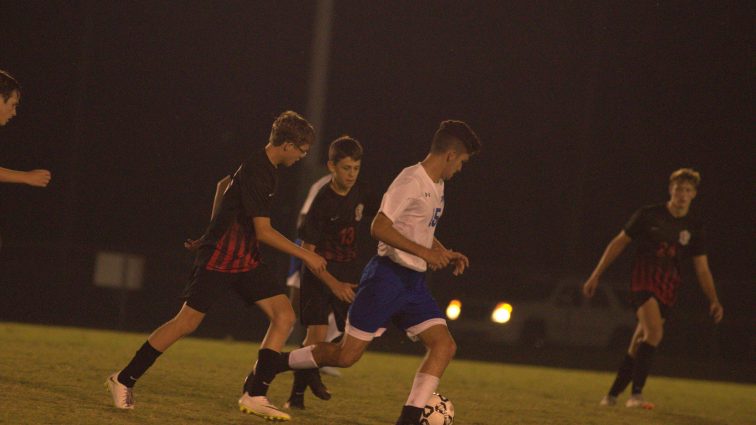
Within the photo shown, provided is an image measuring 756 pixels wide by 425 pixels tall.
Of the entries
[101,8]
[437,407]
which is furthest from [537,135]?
[437,407]

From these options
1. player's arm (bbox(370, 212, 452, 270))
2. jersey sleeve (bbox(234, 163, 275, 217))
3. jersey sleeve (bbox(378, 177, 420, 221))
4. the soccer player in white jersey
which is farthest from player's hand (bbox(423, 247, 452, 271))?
jersey sleeve (bbox(234, 163, 275, 217))

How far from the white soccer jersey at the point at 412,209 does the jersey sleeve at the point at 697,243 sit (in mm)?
4201

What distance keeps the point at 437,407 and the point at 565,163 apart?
26508 millimetres

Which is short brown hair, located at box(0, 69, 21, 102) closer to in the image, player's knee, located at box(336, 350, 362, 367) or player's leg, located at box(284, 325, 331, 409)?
player's knee, located at box(336, 350, 362, 367)

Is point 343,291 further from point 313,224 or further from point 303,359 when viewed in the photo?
point 313,224

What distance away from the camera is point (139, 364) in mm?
6812

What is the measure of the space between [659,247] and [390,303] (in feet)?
13.5

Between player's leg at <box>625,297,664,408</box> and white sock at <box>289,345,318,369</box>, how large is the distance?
384 cm

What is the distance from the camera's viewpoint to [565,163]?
107 feet

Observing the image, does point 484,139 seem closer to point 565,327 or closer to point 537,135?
point 537,135

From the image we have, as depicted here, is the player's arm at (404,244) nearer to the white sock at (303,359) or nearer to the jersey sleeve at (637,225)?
the white sock at (303,359)

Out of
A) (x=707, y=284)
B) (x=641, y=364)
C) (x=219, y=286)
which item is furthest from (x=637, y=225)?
(x=219, y=286)

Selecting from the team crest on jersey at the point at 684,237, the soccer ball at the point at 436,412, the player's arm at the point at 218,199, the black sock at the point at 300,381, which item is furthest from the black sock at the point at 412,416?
the team crest on jersey at the point at 684,237

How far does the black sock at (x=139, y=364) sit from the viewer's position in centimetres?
682
